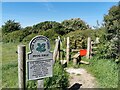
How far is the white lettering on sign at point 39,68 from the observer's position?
3.97 meters

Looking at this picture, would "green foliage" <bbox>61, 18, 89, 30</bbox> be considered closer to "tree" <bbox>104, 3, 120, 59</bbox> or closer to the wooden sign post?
"tree" <bbox>104, 3, 120, 59</bbox>

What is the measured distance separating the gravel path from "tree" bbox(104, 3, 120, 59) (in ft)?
5.39

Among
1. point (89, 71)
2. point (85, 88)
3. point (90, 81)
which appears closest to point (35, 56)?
point (85, 88)

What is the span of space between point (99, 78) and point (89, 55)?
3534 mm

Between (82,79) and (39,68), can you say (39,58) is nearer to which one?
(39,68)

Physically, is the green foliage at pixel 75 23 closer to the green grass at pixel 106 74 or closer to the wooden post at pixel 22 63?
the green grass at pixel 106 74

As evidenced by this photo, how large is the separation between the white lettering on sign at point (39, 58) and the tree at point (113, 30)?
5818mm

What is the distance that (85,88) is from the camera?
6.41 m

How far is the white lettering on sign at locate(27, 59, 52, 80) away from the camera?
3.97 m

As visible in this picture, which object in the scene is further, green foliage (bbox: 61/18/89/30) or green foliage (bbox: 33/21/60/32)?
green foliage (bbox: 61/18/89/30)

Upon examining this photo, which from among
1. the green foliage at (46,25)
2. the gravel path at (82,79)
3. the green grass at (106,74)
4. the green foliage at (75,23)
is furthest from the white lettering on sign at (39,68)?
the green foliage at (75,23)

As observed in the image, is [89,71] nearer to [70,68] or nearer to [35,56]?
[70,68]

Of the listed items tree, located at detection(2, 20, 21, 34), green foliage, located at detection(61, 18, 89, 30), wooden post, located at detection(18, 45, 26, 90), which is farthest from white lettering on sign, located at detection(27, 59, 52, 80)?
green foliage, located at detection(61, 18, 89, 30)

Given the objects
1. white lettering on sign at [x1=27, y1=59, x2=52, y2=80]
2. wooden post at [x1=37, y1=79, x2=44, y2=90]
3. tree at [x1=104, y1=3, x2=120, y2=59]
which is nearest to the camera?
white lettering on sign at [x1=27, y1=59, x2=52, y2=80]
